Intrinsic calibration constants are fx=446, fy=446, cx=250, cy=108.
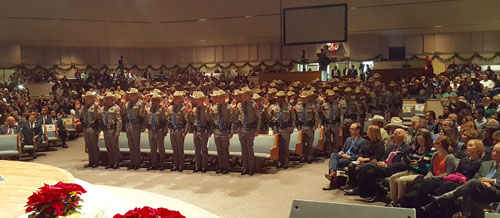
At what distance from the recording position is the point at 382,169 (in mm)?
6785

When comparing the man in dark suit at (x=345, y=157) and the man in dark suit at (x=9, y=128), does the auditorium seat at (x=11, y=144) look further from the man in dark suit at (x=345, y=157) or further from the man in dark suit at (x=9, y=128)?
the man in dark suit at (x=345, y=157)

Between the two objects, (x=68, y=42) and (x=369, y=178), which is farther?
(x=68, y=42)

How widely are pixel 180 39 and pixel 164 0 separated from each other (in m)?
5.01

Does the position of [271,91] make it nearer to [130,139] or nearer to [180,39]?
[130,139]

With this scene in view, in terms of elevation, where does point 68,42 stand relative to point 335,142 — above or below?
above

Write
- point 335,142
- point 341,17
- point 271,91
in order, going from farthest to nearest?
point 341,17 < point 271,91 < point 335,142

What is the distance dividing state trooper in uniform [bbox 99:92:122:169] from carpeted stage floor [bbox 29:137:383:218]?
38 centimetres

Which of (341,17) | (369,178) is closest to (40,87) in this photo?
(341,17)

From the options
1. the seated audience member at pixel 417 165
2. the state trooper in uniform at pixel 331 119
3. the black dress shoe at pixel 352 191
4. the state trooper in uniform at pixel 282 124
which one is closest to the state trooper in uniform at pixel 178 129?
the state trooper in uniform at pixel 282 124

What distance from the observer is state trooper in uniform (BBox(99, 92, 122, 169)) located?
32.2ft

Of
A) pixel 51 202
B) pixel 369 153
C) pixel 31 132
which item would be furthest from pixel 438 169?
pixel 31 132

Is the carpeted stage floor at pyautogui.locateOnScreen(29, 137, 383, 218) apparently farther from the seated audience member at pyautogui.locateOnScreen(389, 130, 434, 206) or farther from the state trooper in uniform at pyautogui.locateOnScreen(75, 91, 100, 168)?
the seated audience member at pyautogui.locateOnScreen(389, 130, 434, 206)

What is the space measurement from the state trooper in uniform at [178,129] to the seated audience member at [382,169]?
4.01 metres

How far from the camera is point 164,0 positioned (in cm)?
2558
